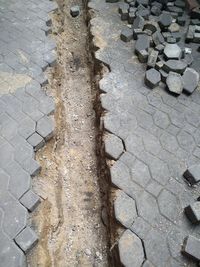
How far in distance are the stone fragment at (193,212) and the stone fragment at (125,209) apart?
0.55 meters

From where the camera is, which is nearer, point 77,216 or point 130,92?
point 77,216

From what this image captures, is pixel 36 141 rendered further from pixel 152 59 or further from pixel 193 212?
pixel 152 59

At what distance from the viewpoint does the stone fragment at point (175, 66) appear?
4.34m

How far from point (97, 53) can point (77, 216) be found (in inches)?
107

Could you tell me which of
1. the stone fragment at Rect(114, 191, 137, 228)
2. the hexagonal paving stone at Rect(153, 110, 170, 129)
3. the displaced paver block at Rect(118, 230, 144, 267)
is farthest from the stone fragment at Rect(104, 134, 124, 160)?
the displaced paver block at Rect(118, 230, 144, 267)

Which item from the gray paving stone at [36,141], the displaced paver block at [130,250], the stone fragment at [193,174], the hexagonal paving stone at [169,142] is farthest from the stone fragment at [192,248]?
the gray paving stone at [36,141]

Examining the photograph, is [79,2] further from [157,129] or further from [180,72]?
[157,129]

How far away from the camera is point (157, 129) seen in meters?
3.84

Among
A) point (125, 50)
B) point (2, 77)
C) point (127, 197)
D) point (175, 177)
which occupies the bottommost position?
point (2, 77)

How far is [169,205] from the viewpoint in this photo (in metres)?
3.16

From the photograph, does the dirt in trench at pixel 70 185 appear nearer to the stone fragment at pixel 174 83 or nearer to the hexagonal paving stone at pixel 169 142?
the hexagonal paving stone at pixel 169 142

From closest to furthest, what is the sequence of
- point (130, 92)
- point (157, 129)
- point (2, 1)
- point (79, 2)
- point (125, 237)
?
point (125, 237) → point (157, 129) → point (130, 92) → point (2, 1) → point (79, 2)

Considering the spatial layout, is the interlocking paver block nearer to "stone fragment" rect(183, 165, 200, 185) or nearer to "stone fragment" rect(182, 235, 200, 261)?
"stone fragment" rect(183, 165, 200, 185)

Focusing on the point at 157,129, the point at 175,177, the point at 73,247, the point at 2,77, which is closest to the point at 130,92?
the point at 157,129
